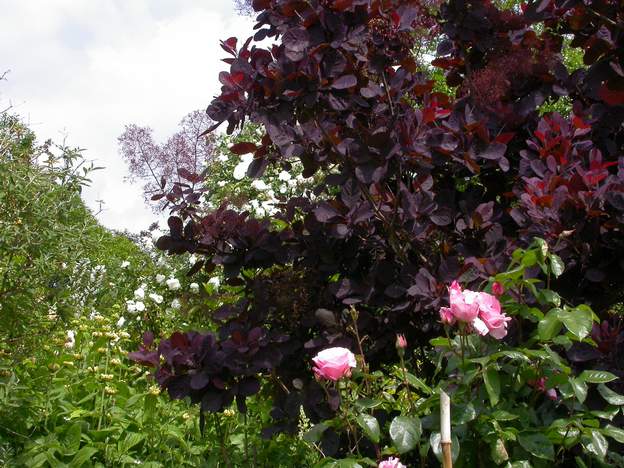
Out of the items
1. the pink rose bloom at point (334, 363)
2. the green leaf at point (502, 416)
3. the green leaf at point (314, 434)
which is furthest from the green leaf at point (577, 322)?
the green leaf at point (314, 434)

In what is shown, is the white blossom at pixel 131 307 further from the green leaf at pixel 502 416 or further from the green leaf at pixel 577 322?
the green leaf at pixel 577 322

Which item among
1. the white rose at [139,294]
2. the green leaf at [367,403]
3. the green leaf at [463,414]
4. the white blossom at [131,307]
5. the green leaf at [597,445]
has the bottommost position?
the green leaf at [597,445]

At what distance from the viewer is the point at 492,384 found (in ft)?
6.10

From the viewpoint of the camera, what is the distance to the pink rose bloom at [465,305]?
5.83ft

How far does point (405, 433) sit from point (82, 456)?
176 centimetres

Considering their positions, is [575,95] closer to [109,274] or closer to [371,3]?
[371,3]

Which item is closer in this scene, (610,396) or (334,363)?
(334,363)

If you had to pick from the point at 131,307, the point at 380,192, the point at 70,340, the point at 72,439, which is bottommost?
the point at 72,439

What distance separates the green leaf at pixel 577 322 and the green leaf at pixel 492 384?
22 cm

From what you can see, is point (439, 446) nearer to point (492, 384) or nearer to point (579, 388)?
point (492, 384)

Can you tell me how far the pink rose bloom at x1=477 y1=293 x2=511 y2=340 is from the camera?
1802 mm

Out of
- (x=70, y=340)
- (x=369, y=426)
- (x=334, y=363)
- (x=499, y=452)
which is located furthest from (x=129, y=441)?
(x=499, y=452)

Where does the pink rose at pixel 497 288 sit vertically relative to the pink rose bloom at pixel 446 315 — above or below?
above

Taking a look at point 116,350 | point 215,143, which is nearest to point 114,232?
point 215,143
